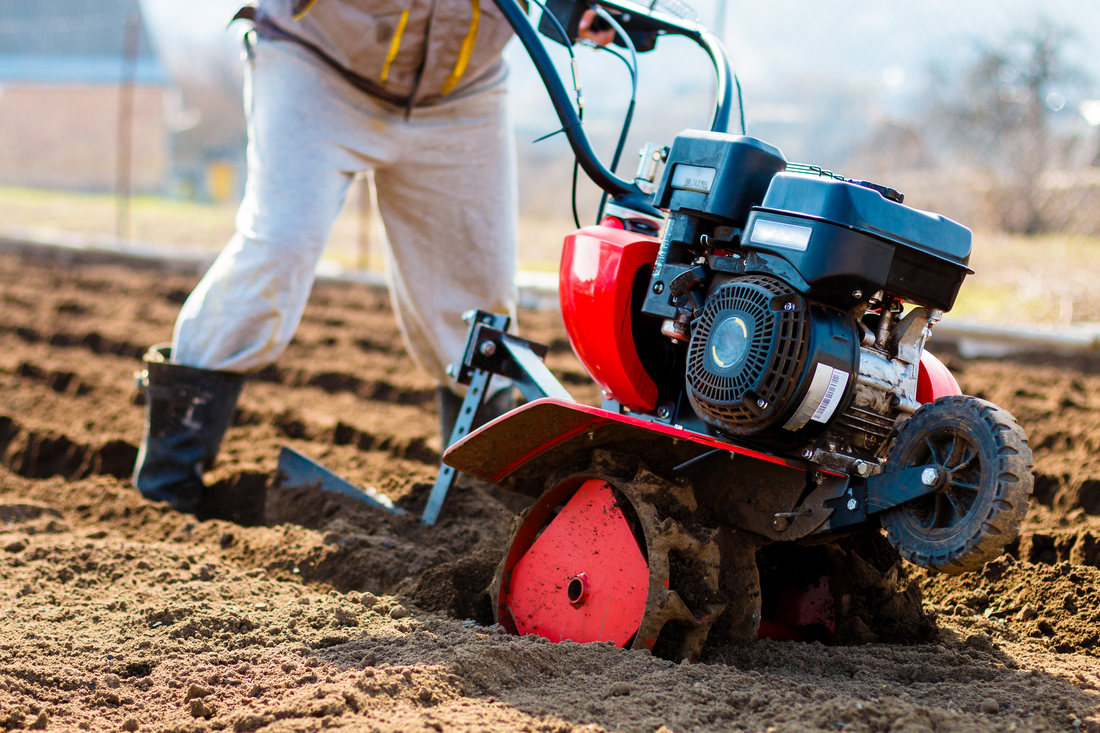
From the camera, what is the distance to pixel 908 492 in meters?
1.72

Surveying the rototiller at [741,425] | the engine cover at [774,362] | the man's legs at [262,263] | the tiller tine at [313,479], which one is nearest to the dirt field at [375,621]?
the tiller tine at [313,479]

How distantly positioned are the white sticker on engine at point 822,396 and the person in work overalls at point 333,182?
59.3 inches

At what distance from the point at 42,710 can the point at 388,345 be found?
147 inches

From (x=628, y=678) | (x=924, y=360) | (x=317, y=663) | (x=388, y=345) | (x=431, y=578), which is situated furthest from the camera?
(x=388, y=345)

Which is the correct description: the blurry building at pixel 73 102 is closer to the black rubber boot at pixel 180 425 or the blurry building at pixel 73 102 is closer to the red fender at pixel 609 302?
the black rubber boot at pixel 180 425

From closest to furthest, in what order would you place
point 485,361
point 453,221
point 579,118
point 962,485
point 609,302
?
point 962,485 < point 609,302 < point 579,118 < point 485,361 < point 453,221

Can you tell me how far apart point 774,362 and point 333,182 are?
1.60m

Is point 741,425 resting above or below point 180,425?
above

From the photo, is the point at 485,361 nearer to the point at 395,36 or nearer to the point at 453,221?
the point at 453,221

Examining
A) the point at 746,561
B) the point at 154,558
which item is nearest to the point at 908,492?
the point at 746,561

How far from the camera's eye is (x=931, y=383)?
2.06 meters

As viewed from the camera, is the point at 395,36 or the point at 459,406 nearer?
the point at 395,36

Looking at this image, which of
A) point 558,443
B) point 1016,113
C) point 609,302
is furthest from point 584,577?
point 1016,113

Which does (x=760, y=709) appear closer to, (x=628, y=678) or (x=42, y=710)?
(x=628, y=678)
